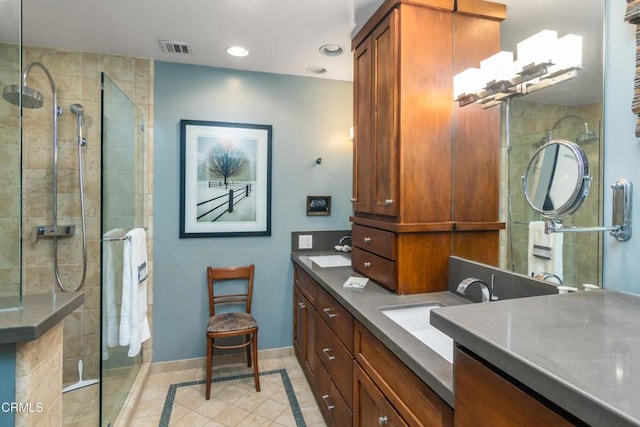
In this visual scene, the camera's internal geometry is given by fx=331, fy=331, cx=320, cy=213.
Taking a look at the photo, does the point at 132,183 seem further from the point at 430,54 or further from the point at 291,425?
the point at 430,54

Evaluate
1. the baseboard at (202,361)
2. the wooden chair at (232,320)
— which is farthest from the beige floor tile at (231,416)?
the baseboard at (202,361)

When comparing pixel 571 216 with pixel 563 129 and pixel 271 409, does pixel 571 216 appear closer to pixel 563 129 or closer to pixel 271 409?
pixel 563 129

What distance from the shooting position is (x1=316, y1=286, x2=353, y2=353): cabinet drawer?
1601 mm

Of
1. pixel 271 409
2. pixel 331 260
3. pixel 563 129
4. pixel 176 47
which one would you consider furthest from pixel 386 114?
pixel 271 409

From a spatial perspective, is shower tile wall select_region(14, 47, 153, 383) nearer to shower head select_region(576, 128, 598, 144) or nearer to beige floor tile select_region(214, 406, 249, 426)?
beige floor tile select_region(214, 406, 249, 426)

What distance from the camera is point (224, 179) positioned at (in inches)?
110

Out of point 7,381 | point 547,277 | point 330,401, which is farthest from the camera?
point 330,401

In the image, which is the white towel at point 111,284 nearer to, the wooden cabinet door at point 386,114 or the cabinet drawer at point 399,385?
the cabinet drawer at point 399,385

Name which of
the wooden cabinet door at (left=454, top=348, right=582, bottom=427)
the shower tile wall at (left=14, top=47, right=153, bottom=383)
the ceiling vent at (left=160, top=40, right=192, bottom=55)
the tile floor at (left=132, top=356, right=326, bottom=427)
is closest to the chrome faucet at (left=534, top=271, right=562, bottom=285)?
the wooden cabinet door at (left=454, top=348, right=582, bottom=427)

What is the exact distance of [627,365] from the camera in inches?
22.5

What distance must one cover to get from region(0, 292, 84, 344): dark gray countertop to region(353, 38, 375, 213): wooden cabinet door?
4.90ft

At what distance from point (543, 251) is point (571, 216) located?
0.20m

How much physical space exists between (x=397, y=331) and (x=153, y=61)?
2.71 metres

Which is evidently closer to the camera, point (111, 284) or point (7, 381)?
point (7, 381)
